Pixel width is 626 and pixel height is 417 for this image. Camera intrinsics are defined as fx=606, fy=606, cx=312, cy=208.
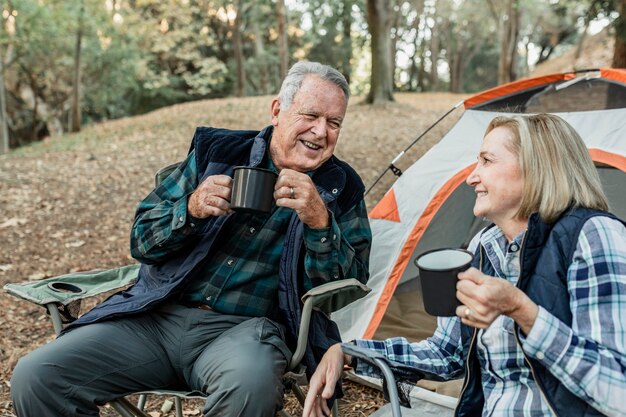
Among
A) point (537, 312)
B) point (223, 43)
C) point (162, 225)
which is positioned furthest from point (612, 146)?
point (223, 43)

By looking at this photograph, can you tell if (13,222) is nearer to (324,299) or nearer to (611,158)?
(324,299)

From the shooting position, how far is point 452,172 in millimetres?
3145

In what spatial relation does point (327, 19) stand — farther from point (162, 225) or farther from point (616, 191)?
point (162, 225)

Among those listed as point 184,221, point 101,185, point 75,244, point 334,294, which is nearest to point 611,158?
point 334,294

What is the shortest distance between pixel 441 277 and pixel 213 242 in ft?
3.13

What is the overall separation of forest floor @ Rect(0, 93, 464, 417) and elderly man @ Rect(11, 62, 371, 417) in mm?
979

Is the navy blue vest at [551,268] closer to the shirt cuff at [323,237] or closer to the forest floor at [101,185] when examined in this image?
the shirt cuff at [323,237]

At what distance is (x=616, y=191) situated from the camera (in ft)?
11.3

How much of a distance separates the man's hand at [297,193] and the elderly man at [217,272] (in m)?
0.01

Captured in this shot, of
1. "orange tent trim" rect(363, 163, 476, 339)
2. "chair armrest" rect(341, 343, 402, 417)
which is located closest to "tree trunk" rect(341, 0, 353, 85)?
"orange tent trim" rect(363, 163, 476, 339)

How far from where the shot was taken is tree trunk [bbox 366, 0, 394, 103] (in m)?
10.7

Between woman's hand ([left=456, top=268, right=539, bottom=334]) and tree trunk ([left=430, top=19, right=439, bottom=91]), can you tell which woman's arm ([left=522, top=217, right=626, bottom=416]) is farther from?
tree trunk ([left=430, top=19, right=439, bottom=91])

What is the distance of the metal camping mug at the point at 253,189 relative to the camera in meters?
1.59

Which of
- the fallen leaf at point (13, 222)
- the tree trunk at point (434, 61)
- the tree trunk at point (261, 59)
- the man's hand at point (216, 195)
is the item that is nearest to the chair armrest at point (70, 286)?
the man's hand at point (216, 195)
